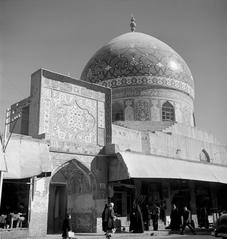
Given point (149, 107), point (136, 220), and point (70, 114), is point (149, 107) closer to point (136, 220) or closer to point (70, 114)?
point (70, 114)

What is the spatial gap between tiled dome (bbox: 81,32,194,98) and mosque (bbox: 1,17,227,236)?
353 cm

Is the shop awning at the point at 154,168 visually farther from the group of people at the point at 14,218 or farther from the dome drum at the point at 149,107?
the dome drum at the point at 149,107

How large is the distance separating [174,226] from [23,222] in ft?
21.5

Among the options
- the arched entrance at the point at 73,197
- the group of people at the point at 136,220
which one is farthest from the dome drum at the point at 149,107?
the arched entrance at the point at 73,197

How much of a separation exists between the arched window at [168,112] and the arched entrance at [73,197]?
10586 millimetres

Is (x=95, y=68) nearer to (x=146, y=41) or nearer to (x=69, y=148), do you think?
(x=146, y=41)

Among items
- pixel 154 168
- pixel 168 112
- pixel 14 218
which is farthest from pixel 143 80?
pixel 14 218

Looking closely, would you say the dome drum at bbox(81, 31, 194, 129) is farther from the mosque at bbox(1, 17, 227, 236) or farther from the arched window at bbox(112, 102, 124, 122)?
the mosque at bbox(1, 17, 227, 236)

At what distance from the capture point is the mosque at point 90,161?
41.0 feet

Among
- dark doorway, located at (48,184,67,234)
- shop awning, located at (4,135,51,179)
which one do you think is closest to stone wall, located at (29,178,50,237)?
shop awning, located at (4,135,51,179)

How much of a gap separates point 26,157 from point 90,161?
137 inches

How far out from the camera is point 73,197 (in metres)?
15.3

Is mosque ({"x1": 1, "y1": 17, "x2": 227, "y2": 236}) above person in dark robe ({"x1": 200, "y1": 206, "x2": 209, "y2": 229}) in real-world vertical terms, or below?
above

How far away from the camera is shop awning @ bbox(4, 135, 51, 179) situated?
11270 mm
